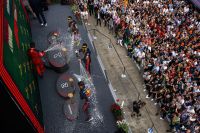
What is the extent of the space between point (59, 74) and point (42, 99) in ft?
6.72

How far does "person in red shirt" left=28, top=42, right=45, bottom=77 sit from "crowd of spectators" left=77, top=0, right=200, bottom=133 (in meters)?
8.27

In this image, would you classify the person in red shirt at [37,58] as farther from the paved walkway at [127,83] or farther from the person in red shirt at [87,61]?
the paved walkway at [127,83]

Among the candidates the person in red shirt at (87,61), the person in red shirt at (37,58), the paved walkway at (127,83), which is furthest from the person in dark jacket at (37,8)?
the paved walkway at (127,83)

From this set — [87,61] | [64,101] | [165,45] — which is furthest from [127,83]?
[64,101]

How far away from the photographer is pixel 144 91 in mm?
21297

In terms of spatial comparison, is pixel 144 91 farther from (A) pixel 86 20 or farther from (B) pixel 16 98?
(B) pixel 16 98

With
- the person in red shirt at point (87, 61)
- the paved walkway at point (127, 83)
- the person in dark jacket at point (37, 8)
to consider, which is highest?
the person in dark jacket at point (37, 8)

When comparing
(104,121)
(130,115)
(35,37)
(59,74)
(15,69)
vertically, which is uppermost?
(15,69)

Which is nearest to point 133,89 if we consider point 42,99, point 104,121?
point 104,121

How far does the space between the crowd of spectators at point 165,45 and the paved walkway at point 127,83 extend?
23.4 inches

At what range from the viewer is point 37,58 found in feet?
50.1

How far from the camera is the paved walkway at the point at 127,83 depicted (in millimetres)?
19047

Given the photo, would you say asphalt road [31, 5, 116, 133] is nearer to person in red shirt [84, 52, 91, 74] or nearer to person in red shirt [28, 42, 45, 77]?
person in red shirt [84, 52, 91, 74]

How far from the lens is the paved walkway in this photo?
62.5ft
